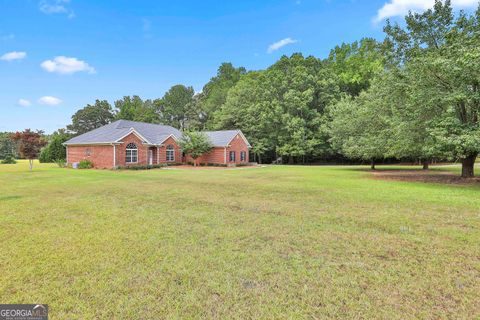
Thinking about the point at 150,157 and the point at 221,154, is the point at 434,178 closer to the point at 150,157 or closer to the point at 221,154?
the point at 221,154

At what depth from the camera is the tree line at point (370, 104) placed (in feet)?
39.7

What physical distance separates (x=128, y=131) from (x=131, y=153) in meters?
2.20

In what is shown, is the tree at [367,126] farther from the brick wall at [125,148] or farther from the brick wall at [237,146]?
the brick wall at [125,148]

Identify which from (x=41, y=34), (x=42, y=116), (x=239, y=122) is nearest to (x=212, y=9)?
(x=41, y=34)

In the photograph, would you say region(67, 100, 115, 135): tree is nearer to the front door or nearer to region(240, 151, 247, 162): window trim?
the front door

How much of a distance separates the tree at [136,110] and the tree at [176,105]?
2245 mm

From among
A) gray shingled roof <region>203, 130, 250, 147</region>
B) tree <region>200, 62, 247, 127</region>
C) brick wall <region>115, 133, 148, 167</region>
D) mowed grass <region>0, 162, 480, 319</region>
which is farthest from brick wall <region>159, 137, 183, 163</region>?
mowed grass <region>0, 162, 480, 319</region>

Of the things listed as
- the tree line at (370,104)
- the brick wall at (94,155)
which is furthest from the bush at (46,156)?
the brick wall at (94,155)

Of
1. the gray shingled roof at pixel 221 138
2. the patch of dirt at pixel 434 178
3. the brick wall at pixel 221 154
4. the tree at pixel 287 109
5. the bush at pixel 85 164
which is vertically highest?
the tree at pixel 287 109

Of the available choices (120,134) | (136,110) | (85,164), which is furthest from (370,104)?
(136,110)

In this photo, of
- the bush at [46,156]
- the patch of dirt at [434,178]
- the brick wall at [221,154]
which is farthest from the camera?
the bush at [46,156]

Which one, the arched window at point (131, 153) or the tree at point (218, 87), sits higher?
the tree at point (218, 87)

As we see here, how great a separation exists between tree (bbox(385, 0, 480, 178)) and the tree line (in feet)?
0.15

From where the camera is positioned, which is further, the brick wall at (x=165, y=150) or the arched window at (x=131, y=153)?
the brick wall at (x=165, y=150)
